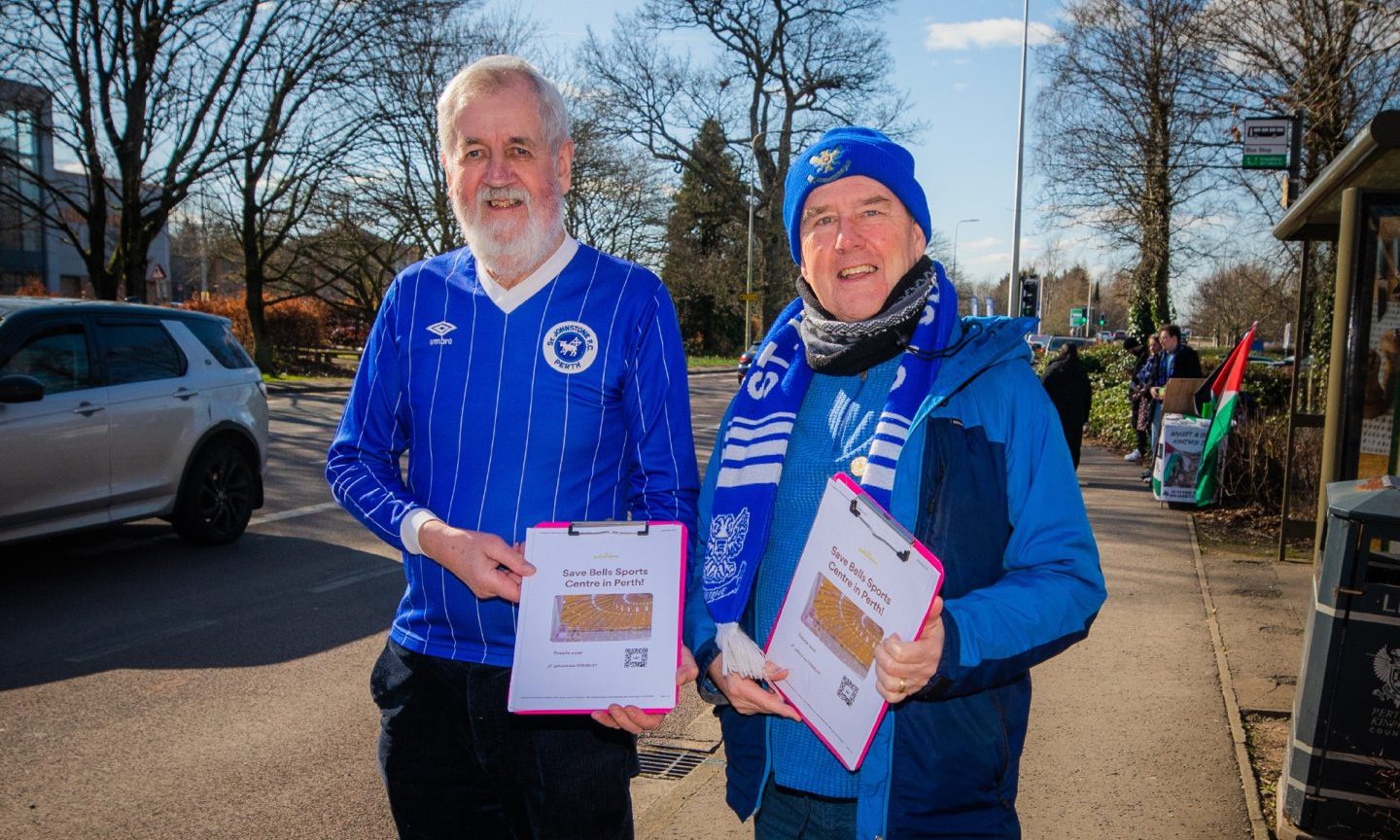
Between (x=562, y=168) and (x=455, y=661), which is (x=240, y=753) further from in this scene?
(x=562, y=168)

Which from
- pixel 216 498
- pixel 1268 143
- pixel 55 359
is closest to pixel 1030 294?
pixel 1268 143

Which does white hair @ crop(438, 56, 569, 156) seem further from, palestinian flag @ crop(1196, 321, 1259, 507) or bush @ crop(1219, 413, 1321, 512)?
palestinian flag @ crop(1196, 321, 1259, 507)

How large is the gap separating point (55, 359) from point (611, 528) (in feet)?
22.0

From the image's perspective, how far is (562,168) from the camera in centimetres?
239

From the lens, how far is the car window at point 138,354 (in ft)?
24.9

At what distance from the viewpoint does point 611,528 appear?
1963 millimetres

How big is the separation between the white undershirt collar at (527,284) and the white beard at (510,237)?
0.9 inches

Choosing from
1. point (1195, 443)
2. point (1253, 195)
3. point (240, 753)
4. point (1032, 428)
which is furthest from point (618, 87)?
point (1032, 428)

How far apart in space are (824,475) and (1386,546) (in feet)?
11.0

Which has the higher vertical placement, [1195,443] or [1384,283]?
[1384,283]

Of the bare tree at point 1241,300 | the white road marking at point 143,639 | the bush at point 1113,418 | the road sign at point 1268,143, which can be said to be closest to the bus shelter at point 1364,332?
the road sign at point 1268,143

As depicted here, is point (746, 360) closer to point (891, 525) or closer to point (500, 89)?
point (500, 89)

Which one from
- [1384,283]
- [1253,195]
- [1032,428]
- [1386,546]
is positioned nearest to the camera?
[1032,428]

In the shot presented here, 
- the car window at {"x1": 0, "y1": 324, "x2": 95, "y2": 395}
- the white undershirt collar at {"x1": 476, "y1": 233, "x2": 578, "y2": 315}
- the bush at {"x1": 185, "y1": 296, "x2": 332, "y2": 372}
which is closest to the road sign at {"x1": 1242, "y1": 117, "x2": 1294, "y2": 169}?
the white undershirt collar at {"x1": 476, "y1": 233, "x2": 578, "y2": 315}
